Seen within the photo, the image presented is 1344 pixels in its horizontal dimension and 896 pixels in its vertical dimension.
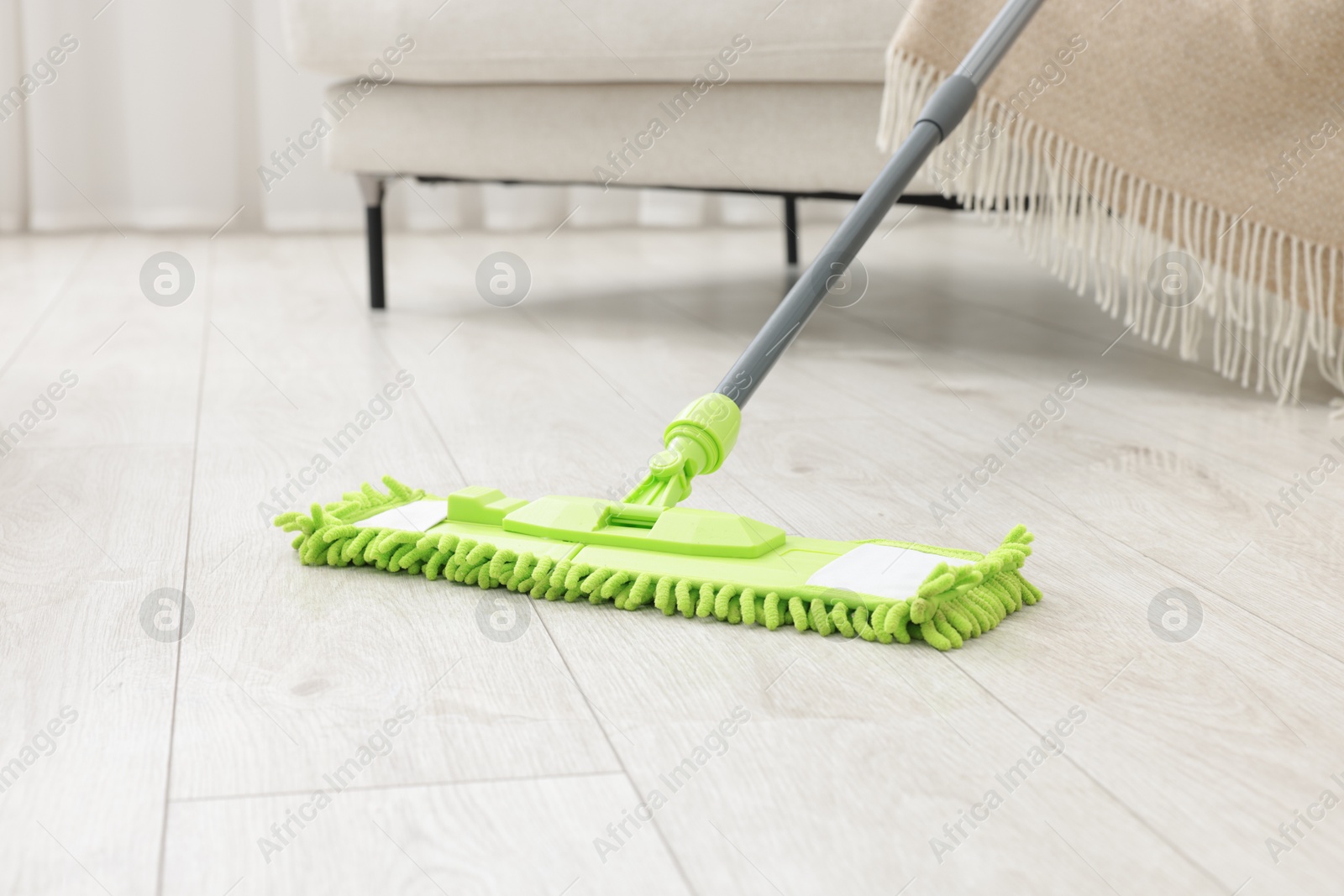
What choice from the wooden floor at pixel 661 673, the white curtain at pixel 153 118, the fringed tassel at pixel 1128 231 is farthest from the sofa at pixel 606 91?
the white curtain at pixel 153 118

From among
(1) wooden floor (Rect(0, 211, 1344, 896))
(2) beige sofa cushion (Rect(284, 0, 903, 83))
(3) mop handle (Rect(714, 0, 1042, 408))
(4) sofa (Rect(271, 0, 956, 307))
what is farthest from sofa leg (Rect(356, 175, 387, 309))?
(3) mop handle (Rect(714, 0, 1042, 408))

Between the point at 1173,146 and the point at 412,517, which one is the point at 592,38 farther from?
the point at 412,517

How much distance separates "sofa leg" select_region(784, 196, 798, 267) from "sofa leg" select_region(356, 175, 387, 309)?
2.71ft

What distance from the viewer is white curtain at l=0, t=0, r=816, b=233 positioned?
282 centimetres

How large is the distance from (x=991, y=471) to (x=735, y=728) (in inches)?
20.6

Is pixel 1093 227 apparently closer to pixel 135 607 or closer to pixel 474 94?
pixel 474 94

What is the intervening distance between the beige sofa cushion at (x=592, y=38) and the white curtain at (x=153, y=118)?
1.28m

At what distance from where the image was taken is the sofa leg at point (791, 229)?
95.0 inches

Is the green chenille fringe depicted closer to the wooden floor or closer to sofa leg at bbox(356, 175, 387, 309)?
the wooden floor

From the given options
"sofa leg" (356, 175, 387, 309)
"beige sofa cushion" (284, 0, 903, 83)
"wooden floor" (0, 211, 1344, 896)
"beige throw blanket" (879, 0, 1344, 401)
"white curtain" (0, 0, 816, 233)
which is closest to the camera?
"wooden floor" (0, 211, 1344, 896)

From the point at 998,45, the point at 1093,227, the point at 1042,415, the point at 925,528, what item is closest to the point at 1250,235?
the point at 1093,227

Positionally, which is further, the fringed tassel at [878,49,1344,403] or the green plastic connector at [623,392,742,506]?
the fringed tassel at [878,49,1344,403]

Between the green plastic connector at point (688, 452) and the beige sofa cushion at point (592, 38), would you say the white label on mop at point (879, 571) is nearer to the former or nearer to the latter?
the green plastic connector at point (688, 452)

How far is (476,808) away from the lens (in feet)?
1.68
